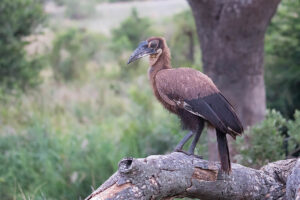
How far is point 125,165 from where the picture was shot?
3.01 metres

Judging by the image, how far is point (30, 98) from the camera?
411 inches

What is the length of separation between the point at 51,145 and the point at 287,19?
5208mm

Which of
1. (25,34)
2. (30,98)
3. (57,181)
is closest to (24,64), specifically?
(25,34)

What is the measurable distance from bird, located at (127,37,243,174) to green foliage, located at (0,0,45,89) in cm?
513

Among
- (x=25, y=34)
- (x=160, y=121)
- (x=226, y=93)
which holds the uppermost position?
(x=25, y=34)

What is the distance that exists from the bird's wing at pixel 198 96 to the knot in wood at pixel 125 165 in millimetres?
892

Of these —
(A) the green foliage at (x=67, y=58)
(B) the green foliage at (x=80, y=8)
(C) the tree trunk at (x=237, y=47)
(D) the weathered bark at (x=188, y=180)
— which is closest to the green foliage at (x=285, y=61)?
(C) the tree trunk at (x=237, y=47)

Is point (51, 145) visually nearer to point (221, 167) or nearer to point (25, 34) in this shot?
point (25, 34)

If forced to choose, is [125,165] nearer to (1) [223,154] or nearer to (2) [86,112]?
(1) [223,154]

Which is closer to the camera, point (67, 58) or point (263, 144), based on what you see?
point (263, 144)

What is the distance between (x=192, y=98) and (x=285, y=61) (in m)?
5.76

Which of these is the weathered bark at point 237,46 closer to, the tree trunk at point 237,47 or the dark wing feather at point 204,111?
the tree trunk at point 237,47

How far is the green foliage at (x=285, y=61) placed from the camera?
850 centimetres

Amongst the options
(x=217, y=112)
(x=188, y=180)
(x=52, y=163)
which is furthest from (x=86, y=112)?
(x=188, y=180)
